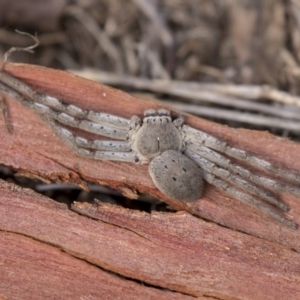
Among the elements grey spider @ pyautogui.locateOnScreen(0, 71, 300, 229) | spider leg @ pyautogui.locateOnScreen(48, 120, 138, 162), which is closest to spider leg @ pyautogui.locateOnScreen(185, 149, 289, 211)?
grey spider @ pyautogui.locateOnScreen(0, 71, 300, 229)

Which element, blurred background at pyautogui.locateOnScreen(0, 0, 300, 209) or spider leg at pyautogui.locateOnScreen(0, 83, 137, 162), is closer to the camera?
spider leg at pyautogui.locateOnScreen(0, 83, 137, 162)

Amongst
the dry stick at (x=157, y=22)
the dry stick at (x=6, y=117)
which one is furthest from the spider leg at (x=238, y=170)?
Result: the dry stick at (x=157, y=22)

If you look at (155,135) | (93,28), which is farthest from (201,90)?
(93,28)

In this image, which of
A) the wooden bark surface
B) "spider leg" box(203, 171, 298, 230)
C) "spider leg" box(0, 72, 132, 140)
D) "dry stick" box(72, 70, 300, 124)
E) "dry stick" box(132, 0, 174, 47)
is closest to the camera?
the wooden bark surface

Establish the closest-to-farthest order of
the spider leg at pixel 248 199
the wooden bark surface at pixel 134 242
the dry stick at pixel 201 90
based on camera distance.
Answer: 1. the wooden bark surface at pixel 134 242
2. the spider leg at pixel 248 199
3. the dry stick at pixel 201 90

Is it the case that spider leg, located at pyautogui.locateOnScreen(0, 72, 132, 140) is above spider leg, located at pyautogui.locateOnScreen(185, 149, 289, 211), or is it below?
above

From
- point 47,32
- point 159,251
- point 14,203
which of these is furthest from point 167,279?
point 47,32

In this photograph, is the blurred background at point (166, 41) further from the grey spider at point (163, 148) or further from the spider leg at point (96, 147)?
the spider leg at point (96, 147)

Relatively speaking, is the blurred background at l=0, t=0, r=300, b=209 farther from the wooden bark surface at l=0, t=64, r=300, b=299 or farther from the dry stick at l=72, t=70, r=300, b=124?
the wooden bark surface at l=0, t=64, r=300, b=299
